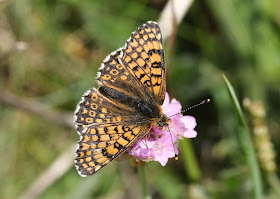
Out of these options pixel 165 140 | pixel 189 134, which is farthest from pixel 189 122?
pixel 165 140

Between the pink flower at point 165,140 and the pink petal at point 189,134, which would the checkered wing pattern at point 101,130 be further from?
the pink petal at point 189,134

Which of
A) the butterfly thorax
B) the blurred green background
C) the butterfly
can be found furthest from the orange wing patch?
the blurred green background

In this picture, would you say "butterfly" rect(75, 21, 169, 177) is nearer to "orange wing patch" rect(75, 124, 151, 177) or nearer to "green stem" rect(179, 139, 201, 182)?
"orange wing patch" rect(75, 124, 151, 177)

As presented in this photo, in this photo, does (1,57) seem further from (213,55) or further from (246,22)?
(246,22)

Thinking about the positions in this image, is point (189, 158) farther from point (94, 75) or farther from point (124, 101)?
point (94, 75)

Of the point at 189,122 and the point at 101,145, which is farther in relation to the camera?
the point at 189,122

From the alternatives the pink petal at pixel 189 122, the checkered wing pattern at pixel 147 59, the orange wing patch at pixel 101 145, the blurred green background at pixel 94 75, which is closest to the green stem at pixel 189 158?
the blurred green background at pixel 94 75
